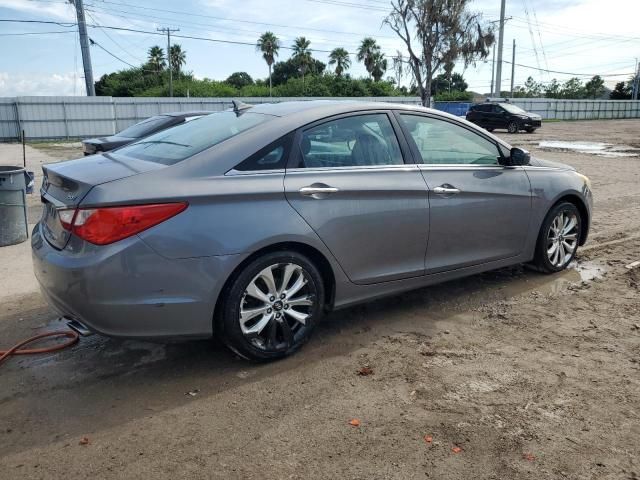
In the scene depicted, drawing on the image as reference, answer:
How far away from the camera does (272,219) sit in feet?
11.2

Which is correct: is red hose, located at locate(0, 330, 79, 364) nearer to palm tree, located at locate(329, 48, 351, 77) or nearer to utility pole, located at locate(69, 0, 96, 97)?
utility pole, located at locate(69, 0, 96, 97)

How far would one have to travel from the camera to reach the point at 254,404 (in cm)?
Answer: 316

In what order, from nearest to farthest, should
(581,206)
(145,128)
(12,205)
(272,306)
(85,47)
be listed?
(272,306), (581,206), (12,205), (145,128), (85,47)

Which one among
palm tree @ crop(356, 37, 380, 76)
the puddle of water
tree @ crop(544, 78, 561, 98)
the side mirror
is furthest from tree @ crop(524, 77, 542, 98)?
the side mirror

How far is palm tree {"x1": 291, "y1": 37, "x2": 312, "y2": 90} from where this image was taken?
226 feet

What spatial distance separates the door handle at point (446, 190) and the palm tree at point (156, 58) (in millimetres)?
69213

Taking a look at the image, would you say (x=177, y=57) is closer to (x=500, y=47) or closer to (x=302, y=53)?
(x=302, y=53)

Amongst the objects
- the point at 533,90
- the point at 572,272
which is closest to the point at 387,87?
the point at 533,90

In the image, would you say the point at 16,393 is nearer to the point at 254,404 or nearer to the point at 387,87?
Result: the point at 254,404

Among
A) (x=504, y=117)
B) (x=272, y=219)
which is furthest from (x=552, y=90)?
(x=272, y=219)

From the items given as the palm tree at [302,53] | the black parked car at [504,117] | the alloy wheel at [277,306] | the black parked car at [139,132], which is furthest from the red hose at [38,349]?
the palm tree at [302,53]

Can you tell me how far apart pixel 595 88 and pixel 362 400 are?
91005mm

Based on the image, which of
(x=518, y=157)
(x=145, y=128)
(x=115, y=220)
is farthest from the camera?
(x=145, y=128)

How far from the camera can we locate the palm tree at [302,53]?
6888 centimetres
